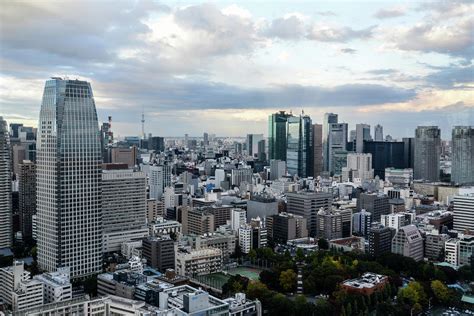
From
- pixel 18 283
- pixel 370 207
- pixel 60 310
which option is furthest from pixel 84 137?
pixel 370 207

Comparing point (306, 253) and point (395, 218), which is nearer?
point (306, 253)

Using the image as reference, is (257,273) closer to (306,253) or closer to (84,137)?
(306,253)

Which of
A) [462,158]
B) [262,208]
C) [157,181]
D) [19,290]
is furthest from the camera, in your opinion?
[157,181]

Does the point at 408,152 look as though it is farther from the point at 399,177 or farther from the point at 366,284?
the point at 366,284

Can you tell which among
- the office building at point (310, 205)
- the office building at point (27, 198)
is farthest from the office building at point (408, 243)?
the office building at point (27, 198)

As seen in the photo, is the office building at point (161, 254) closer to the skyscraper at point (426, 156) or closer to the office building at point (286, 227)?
the office building at point (286, 227)

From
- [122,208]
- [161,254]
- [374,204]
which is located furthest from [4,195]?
[374,204]

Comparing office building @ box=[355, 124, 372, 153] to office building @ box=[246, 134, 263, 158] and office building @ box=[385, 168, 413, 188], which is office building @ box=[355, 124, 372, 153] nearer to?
office building @ box=[385, 168, 413, 188]
